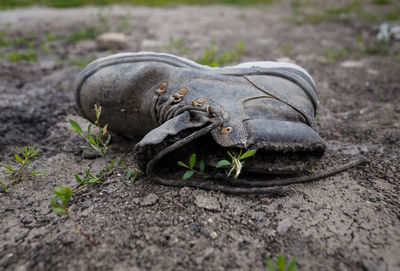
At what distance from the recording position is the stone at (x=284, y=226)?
3.95ft

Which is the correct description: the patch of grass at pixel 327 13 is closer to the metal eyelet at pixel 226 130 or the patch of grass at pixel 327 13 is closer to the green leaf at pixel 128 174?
the metal eyelet at pixel 226 130

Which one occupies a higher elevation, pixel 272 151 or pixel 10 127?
pixel 272 151

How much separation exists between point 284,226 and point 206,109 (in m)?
0.65

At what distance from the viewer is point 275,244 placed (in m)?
1.15

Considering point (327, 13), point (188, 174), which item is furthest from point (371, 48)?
point (188, 174)

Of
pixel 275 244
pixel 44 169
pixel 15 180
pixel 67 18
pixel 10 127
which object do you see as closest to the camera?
pixel 275 244

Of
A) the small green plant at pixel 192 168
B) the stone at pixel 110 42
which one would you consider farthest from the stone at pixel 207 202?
the stone at pixel 110 42

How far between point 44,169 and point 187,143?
0.86 m

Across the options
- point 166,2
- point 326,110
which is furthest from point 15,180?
point 166,2

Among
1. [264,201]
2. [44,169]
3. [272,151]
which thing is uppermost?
[272,151]

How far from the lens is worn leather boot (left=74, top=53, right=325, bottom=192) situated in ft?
4.49

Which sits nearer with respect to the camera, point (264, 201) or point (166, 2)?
point (264, 201)

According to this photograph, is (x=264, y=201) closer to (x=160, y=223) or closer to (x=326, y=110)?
(x=160, y=223)

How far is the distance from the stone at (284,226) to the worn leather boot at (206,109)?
21 centimetres
